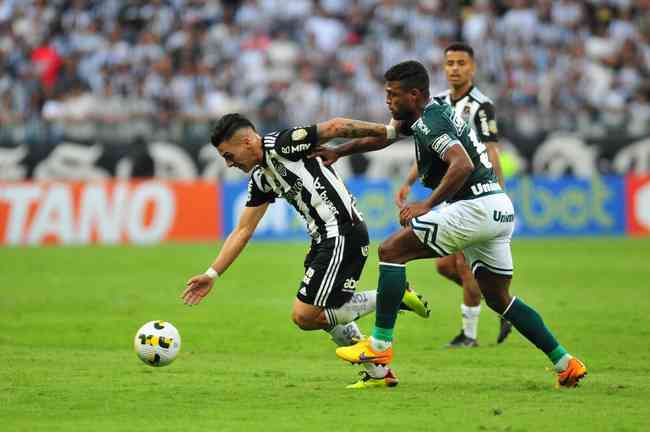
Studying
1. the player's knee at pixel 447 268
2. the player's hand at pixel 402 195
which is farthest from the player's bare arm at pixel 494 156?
the player's knee at pixel 447 268

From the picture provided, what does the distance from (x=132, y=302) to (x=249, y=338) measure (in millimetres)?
3393

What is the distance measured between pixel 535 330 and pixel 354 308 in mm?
1302

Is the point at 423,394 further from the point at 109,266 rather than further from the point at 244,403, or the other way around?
the point at 109,266

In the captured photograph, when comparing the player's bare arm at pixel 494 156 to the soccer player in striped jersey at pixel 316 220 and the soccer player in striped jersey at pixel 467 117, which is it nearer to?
the soccer player in striped jersey at pixel 467 117

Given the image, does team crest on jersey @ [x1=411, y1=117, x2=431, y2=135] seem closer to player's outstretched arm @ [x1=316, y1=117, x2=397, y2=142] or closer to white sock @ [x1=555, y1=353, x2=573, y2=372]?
player's outstretched arm @ [x1=316, y1=117, x2=397, y2=142]

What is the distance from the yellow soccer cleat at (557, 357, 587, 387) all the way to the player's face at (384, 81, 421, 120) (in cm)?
209

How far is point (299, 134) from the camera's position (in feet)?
27.2

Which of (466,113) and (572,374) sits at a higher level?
(466,113)

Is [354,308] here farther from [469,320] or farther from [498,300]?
[469,320]

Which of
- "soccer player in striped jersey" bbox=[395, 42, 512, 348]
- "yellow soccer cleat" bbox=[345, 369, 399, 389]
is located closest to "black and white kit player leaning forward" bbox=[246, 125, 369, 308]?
"yellow soccer cleat" bbox=[345, 369, 399, 389]

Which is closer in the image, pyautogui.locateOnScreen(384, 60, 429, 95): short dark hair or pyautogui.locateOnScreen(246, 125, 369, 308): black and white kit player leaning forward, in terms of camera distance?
pyautogui.locateOnScreen(384, 60, 429, 95): short dark hair

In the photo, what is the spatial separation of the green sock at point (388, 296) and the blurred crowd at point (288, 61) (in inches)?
642

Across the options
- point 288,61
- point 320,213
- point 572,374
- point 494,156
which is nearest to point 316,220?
point 320,213

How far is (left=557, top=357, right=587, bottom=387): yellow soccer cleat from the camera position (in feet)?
27.0
